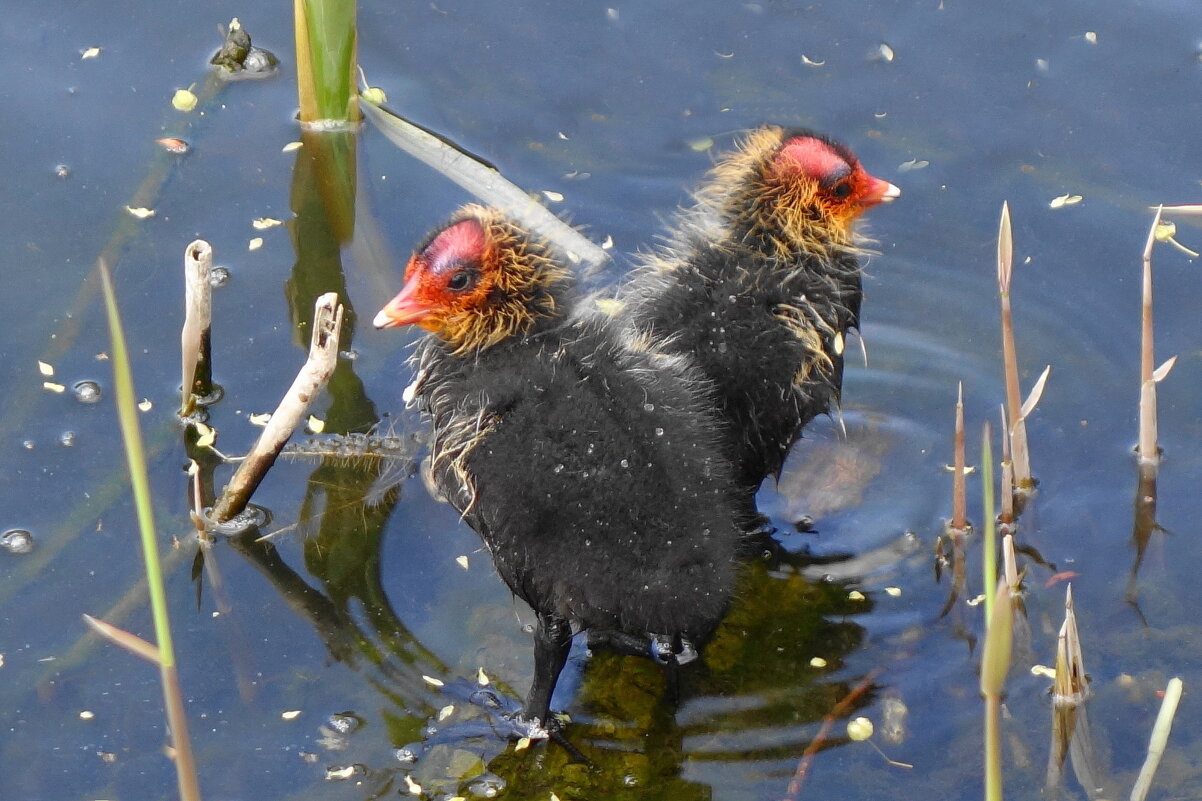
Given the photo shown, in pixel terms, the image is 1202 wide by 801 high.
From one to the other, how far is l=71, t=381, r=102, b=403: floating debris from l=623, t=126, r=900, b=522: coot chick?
6.14ft

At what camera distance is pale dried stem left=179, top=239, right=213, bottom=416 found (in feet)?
13.6

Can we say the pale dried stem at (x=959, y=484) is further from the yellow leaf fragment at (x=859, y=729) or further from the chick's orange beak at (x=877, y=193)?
the yellow leaf fragment at (x=859, y=729)

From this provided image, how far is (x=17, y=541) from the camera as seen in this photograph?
4.12 metres

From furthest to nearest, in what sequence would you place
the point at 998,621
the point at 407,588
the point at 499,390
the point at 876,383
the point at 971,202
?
the point at 971,202 → the point at 876,383 → the point at 407,588 → the point at 499,390 → the point at 998,621

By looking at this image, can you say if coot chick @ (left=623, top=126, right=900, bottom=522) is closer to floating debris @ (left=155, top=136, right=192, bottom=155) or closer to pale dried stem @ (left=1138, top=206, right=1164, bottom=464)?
pale dried stem @ (left=1138, top=206, right=1164, bottom=464)

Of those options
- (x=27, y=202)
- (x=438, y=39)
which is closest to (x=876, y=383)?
(x=438, y=39)

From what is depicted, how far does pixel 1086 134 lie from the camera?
5.52 m

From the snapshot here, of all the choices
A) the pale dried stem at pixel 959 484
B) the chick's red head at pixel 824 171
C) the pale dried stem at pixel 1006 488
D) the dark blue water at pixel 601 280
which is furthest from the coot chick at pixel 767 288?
the dark blue water at pixel 601 280

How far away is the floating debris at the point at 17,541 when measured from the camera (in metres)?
4.11

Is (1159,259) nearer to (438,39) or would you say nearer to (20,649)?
(438,39)

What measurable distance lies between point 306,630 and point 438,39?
3.00m

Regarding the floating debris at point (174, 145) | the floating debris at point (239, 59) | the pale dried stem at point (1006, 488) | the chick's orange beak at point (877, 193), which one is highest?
the floating debris at point (239, 59)

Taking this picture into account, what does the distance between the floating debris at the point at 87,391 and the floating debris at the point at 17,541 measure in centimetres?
55

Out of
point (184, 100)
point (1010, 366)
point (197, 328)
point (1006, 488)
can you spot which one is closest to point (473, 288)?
point (197, 328)
